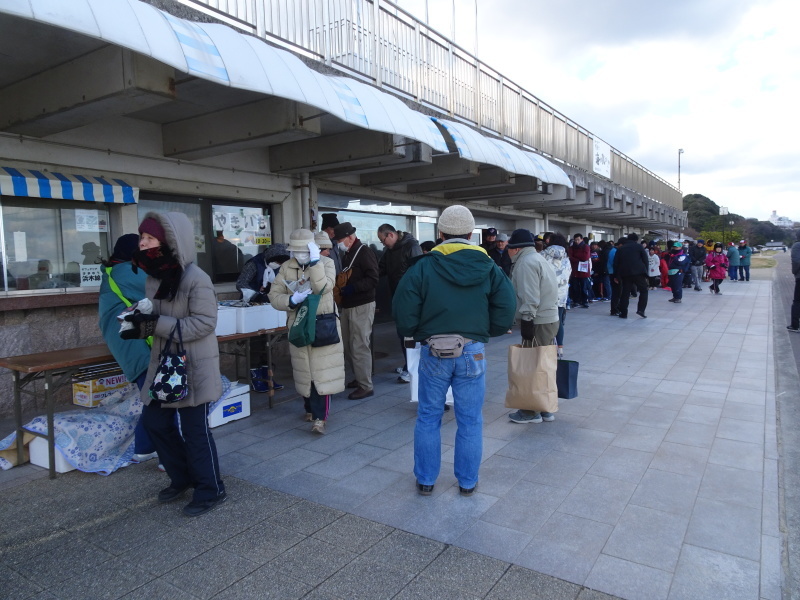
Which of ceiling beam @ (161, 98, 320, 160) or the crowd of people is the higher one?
ceiling beam @ (161, 98, 320, 160)

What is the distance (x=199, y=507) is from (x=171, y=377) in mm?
881

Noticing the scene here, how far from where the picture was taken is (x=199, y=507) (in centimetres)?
335

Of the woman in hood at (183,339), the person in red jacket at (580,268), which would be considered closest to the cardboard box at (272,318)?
the woman in hood at (183,339)

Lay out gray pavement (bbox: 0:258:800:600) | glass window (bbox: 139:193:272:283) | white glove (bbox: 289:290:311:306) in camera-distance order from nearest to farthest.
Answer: gray pavement (bbox: 0:258:800:600)
white glove (bbox: 289:290:311:306)
glass window (bbox: 139:193:272:283)

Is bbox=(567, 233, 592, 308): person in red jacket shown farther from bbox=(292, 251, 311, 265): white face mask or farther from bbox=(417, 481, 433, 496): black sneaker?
bbox=(417, 481, 433, 496): black sneaker

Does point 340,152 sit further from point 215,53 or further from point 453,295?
point 453,295

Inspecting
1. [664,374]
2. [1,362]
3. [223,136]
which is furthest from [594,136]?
[1,362]

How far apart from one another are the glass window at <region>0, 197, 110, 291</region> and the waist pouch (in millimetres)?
4162

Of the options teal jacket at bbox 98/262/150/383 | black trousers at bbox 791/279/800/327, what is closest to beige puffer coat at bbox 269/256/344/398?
teal jacket at bbox 98/262/150/383

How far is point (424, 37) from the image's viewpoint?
9.39 m

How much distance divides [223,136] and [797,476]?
19.2 feet

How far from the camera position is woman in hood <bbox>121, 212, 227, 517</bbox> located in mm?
3152

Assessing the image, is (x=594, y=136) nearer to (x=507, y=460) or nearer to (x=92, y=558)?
(x=507, y=460)

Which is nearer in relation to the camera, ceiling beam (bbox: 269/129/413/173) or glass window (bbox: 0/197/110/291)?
glass window (bbox: 0/197/110/291)
